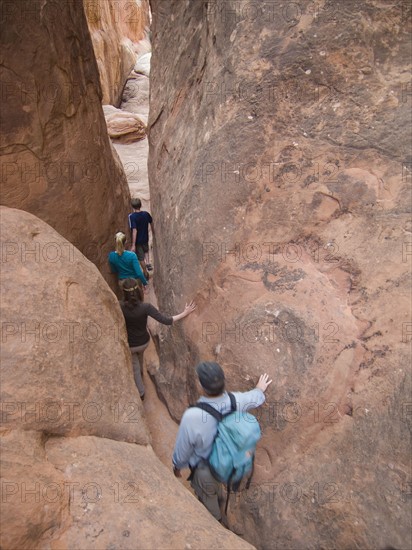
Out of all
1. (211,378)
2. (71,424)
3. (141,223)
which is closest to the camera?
(211,378)

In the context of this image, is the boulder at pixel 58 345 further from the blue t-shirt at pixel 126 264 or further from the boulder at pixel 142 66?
the boulder at pixel 142 66

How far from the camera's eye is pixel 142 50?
1859cm

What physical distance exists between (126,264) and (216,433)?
100 inches

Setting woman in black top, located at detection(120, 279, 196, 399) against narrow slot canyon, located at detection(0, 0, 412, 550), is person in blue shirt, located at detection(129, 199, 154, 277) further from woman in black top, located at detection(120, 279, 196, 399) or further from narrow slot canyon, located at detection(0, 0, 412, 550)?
woman in black top, located at detection(120, 279, 196, 399)

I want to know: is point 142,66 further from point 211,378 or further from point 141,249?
point 211,378

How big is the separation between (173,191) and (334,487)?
107 inches

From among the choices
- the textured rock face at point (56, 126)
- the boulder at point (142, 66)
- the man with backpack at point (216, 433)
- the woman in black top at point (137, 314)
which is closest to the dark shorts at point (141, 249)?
the textured rock face at point (56, 126)

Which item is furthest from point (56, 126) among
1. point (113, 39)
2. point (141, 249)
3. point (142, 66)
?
point (142, 66)

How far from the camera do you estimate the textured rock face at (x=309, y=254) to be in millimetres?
2566

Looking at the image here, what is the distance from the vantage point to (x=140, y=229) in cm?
553

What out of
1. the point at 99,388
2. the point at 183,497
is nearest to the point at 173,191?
the point at 99,388

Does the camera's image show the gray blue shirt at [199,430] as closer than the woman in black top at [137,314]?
Yes

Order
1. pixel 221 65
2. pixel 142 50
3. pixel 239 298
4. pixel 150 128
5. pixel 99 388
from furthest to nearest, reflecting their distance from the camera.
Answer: pixel 142 50 < pixel 150 128 < pixel 221 65 < pixel 239 298 < pixel 99 388

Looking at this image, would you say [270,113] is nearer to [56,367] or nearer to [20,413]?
[56,367]
